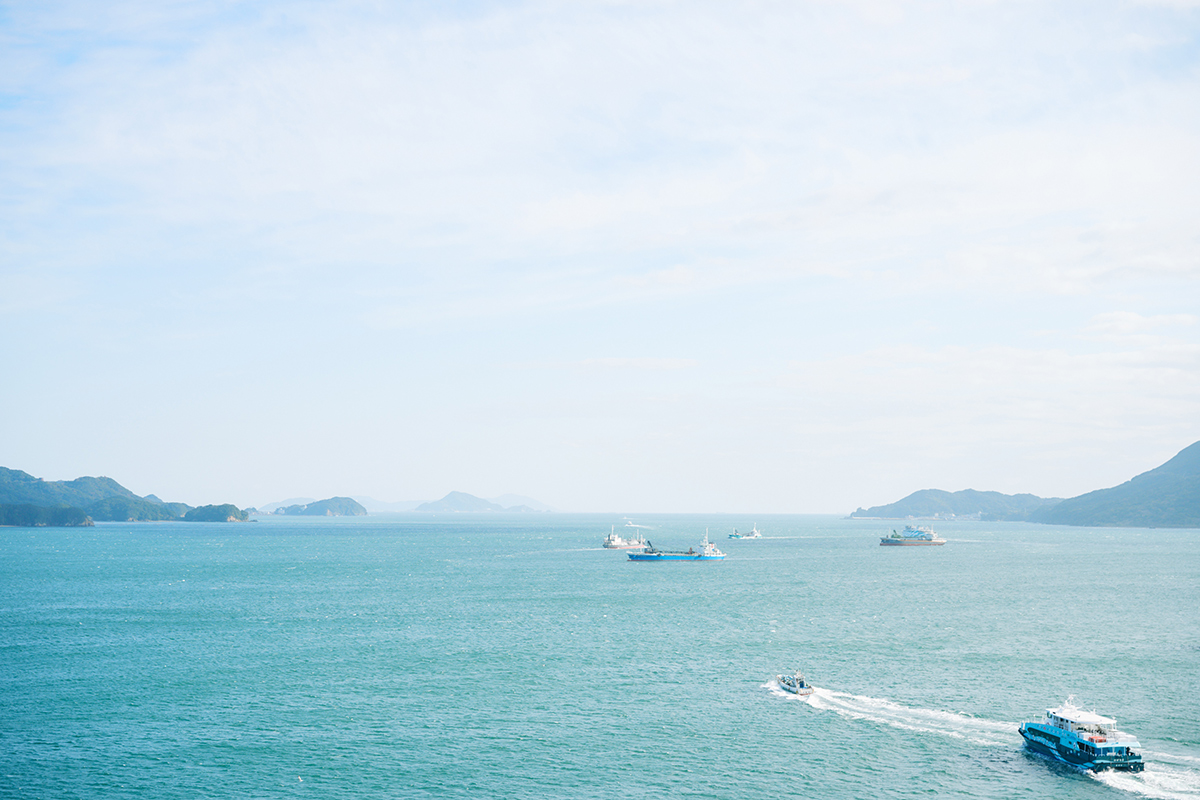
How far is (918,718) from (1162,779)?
20282 millimetres

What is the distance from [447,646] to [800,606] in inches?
2753

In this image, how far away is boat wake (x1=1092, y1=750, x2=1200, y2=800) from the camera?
61531 millimetres

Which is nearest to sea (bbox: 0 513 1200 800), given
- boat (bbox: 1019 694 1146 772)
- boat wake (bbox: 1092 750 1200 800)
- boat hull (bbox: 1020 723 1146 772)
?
boat wake (bbox: 1092 750 1200 800)

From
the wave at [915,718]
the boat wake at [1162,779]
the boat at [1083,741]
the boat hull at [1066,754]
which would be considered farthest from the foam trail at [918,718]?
the boat wake at [1162,779]

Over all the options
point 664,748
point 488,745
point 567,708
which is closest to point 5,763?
point 488,745

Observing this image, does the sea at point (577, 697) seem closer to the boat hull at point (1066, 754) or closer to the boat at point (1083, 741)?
the boat hull at point (1066, 754)

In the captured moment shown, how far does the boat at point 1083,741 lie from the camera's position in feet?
218

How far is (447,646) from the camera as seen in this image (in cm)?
11425

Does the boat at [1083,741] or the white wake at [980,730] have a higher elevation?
the boat at [1083,741]

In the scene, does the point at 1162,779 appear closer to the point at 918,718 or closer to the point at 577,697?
the point at 918,718

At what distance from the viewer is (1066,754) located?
68375 mm

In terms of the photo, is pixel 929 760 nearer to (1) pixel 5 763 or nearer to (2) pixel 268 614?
(1) pixel 5 763

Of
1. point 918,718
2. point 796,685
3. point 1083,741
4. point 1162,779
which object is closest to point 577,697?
point 796,685

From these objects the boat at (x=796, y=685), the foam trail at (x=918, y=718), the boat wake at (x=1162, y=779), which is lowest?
the boat wake at (x=1162, y=779)
